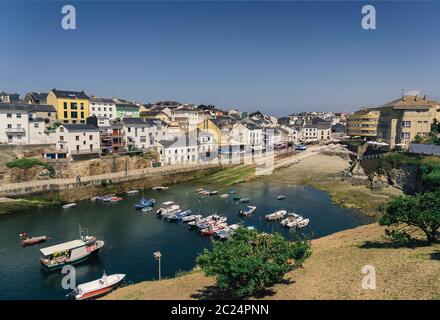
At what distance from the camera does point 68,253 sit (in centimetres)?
3803

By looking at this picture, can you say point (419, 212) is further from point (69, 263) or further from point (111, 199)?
Result: point (111, 199)

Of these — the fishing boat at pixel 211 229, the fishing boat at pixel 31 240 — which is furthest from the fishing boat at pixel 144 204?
the fishing boat at pixel 31 240

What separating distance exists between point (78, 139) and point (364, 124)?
8542cm

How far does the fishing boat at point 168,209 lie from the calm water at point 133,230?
1.33 m

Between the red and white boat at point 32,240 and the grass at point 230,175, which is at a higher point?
the grass at point 230,175

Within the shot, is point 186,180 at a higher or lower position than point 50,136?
lower

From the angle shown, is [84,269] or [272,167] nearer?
[84,269]

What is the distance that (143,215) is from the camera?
56000 millimetres

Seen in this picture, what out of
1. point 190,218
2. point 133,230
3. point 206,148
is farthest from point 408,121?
point 133,230

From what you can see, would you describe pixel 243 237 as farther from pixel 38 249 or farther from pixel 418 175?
pixel 418 175

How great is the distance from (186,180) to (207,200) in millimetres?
18977

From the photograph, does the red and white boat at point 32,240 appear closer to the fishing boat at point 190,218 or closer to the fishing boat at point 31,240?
the fishing boat at point 31,240

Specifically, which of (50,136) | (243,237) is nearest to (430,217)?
(243,237)

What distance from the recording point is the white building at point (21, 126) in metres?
72.6
